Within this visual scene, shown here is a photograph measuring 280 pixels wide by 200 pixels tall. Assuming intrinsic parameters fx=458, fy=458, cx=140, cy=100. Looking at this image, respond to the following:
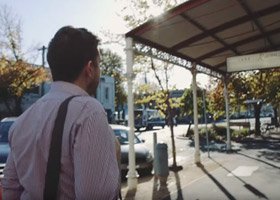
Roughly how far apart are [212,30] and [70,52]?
11880 mm

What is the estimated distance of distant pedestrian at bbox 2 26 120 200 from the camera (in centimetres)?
183

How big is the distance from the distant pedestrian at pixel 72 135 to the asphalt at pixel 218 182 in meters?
7.97

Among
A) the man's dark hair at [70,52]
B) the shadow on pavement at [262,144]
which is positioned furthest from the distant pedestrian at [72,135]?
the shadow on pavement at [262,144]

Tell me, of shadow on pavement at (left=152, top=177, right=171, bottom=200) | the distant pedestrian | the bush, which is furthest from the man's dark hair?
the bush

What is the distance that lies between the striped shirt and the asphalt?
26.3 ft

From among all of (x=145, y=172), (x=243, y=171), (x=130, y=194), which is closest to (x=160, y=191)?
(x=130, y=194)

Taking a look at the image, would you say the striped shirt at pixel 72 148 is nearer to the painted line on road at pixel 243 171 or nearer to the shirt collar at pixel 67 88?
the shirt collar at pixel 67 88

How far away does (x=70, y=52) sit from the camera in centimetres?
204

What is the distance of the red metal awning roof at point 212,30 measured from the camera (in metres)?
11.5

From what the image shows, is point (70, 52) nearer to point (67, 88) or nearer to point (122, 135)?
point (67, 88)

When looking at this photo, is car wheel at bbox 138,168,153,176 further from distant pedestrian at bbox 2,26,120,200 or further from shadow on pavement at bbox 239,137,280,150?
distant pedestrian at bbox 2,26,120,200

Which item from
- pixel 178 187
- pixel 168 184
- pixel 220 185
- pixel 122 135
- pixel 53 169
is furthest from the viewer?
pixel 122 135

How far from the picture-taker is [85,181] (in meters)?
1.81

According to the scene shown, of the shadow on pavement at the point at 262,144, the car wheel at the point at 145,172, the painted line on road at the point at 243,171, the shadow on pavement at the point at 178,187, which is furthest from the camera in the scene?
the shadow on pavement at the point at 262,144
